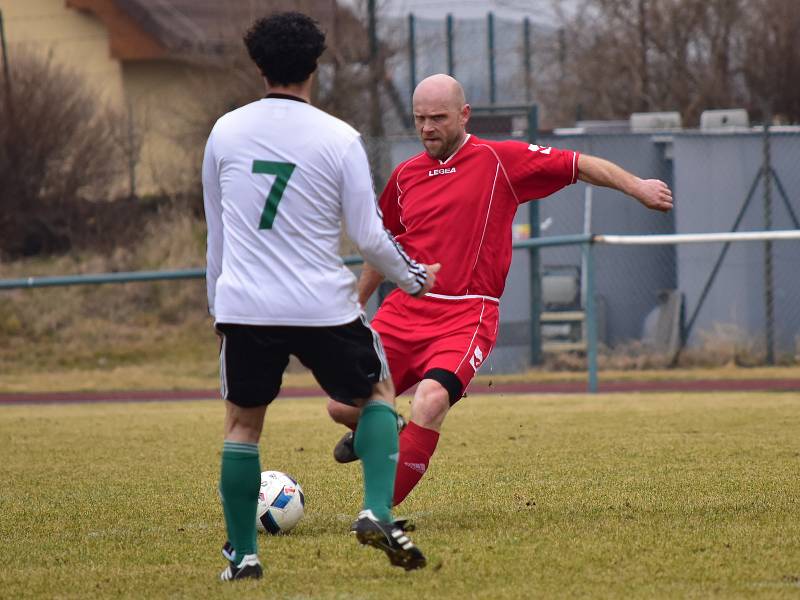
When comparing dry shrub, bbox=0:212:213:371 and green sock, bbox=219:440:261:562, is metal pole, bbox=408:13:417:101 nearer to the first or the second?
dry shrub, bbox=0:212:213:371

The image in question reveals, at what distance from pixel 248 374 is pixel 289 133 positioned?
81 centimetres

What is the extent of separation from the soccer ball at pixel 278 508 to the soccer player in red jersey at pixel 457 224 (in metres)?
0.26

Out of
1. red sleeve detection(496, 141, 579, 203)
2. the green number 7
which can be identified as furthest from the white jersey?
red sleeve detection(496, 141, 579, 203)

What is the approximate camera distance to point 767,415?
1016 cm

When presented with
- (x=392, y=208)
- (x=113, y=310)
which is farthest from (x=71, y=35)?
(x=392, y=208)

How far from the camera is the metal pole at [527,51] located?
28.7 m

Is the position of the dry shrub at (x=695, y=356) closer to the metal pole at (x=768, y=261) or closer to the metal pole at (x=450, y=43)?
the metal pole at (x=768, y=261)

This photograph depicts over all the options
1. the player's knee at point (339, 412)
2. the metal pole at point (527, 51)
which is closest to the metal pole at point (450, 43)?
the metal pole at point (527, 51)

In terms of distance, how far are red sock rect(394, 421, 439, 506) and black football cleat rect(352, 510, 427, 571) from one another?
1079 mm

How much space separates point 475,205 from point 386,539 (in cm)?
200

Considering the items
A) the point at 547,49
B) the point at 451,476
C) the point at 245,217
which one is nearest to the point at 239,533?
the point at 245,217

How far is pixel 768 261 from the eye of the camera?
612 inches

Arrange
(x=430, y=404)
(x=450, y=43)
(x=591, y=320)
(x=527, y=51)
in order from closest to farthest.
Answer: (x=430, y=404), (x=591, y=320), (x=450, y=43), (x=527, y=51)

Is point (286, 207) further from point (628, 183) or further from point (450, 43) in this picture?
point (450, 43)
